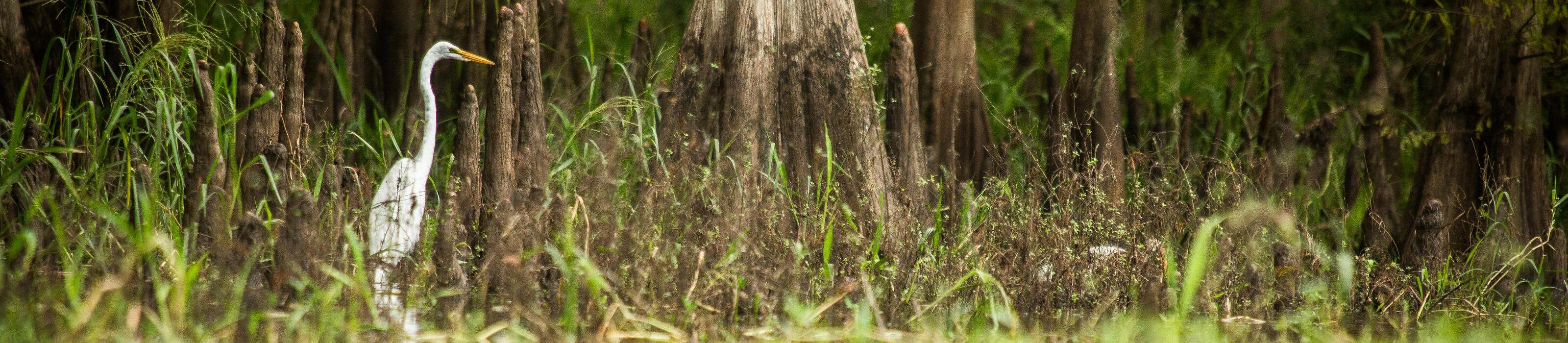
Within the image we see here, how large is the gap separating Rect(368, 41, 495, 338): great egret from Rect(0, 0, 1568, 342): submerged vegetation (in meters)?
0.06

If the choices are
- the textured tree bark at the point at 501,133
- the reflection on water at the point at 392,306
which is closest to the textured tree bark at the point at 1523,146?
the textured tree bark at the point at 501,133

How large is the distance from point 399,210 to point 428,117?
22.5 inches

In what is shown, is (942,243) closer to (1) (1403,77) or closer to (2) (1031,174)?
(2) (1031,174)

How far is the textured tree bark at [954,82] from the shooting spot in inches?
221

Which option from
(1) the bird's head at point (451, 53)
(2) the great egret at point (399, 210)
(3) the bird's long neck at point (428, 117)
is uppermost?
(1) the bird's head at point (451, 53)

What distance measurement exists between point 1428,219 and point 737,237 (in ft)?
7.58

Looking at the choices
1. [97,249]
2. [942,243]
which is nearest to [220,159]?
[97,249]

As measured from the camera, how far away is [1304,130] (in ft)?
17.0

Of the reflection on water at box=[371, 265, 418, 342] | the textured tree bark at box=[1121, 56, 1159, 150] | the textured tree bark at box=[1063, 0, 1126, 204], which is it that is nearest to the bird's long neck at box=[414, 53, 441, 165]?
the reflection on water at box=[371, 265, 418, 342]

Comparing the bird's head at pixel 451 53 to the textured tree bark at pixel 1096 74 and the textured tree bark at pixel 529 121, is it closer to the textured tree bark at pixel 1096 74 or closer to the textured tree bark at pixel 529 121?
the textured tree bark at pixel 529 121

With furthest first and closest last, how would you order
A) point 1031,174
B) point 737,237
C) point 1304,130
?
point 1304,130 → point 1031,174 → point 737,237

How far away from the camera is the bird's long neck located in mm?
4203

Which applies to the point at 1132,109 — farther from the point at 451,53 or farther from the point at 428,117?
the point at 428,117

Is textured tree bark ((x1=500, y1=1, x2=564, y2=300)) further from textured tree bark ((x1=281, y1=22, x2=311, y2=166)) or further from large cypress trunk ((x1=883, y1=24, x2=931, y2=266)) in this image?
large cypress trunk ((x1=883, y1=24, x2=931, y2=266))
